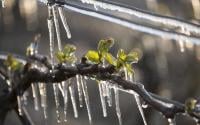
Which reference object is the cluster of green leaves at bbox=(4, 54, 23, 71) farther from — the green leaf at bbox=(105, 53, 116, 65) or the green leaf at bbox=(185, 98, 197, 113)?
the green leaf at bbox=(185, 98, 197, 113)

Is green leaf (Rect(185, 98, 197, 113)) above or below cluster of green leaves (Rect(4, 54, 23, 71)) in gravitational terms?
below

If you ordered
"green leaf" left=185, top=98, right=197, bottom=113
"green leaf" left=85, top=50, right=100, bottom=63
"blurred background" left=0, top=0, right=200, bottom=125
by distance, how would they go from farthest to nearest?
"blurred background" left=0, top=0, right=200, bottom=125, "green leaf" left=85, top=50, right=100, bottom=63, "green leaf" left=185, top=98, right=197, bottom=113

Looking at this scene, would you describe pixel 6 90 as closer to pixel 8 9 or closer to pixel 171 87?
pixel 171 87

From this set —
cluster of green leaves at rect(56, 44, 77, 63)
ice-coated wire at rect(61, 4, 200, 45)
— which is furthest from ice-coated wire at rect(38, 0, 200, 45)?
cluster of green leaves at rect(56, 44, 77, 63)

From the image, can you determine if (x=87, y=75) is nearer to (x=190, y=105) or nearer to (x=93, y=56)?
A: (x=93, y=56)

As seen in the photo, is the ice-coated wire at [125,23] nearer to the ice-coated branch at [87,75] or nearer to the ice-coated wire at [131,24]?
the ice-coated wire at [131,24]

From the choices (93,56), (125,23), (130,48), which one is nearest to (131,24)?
(125,23)
